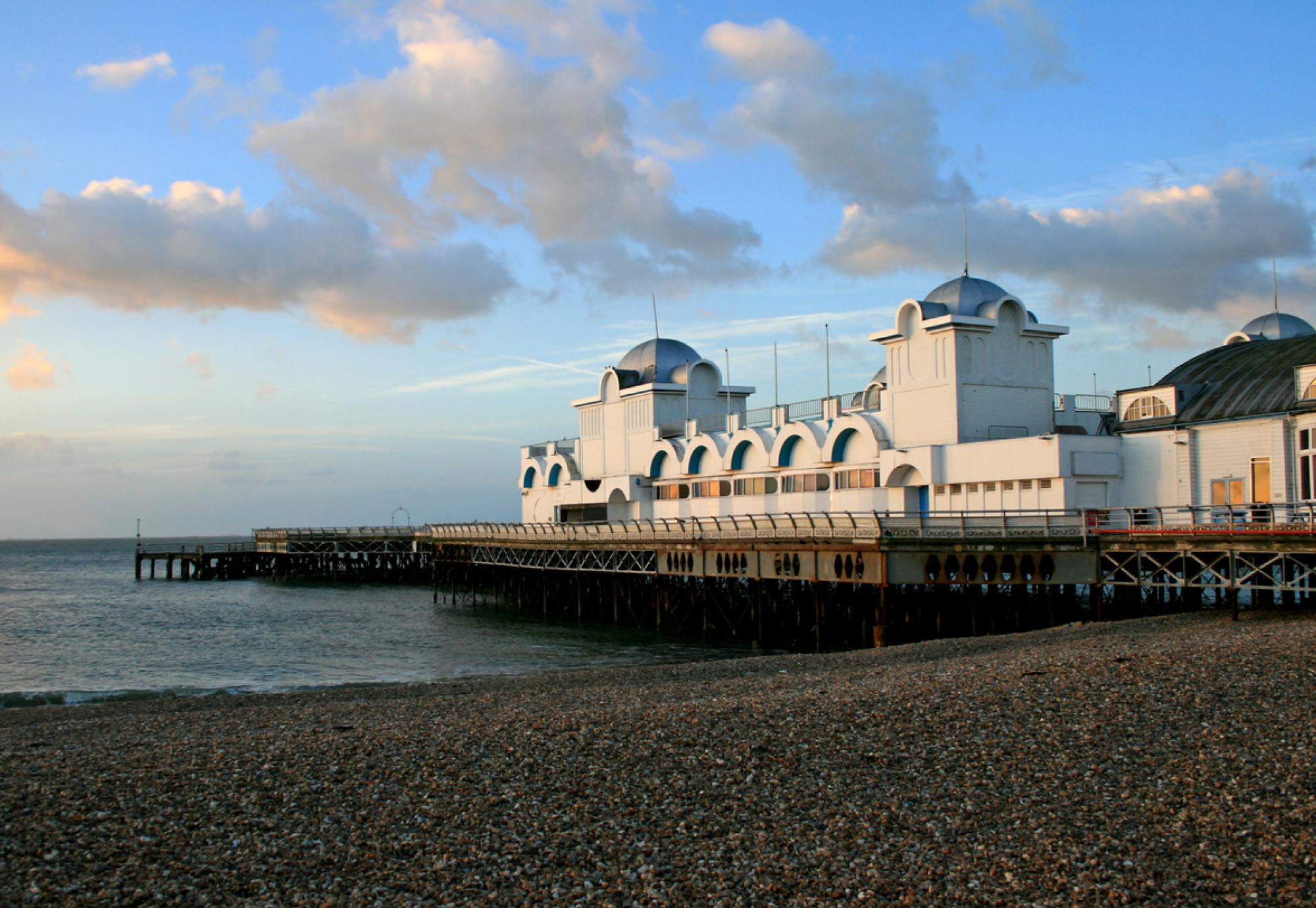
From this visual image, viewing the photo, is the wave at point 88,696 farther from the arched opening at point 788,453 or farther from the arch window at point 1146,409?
the arch window at point 1146,409

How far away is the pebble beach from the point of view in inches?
322

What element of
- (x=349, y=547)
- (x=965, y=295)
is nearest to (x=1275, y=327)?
(x=965, y=295)

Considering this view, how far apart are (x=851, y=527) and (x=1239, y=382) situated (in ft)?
36.0

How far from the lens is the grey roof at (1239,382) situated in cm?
2805

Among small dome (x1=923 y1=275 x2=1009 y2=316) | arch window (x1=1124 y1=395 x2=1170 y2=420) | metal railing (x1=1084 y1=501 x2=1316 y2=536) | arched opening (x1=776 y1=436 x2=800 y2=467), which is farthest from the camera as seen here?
arched opening (x1=776 y1=436 x2=800 y2=467)

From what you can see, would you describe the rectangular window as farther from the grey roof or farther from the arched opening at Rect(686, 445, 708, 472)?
the arched opening at Rect(686, 445, 708, 472)

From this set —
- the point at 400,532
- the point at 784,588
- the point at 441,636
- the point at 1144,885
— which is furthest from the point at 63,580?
the point at 1144,885

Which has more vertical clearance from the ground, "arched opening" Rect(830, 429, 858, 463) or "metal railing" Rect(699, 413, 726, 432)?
"metal railing" Rect(699, 413, 726, 432)

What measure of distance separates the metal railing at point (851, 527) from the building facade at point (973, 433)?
98.4 inches

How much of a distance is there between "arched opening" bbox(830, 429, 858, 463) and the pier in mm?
4674

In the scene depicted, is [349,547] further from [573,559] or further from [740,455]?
[740,455]

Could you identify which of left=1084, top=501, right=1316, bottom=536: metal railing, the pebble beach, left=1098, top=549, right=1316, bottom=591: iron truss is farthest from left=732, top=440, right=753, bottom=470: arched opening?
the pebble beach

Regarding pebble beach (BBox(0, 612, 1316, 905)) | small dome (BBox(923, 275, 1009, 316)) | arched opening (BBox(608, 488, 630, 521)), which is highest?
Result: small dome (BBox(923, 275, 1009, 316))

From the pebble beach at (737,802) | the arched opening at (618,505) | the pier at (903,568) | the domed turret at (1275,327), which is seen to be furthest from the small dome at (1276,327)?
the pebble beach at (737,802)
